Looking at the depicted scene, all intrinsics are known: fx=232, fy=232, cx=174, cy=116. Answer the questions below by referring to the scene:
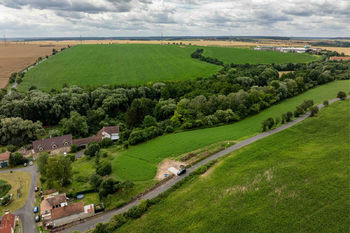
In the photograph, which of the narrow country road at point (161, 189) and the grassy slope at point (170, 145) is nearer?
the narrow country road at point (161, 189)

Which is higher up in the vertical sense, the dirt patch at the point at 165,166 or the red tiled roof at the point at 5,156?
the dirt patch at the point at 165,166

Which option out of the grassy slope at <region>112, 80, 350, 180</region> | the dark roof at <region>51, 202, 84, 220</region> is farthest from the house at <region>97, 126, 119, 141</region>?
the dark roof at <region>51, 202, 84, 220</region>

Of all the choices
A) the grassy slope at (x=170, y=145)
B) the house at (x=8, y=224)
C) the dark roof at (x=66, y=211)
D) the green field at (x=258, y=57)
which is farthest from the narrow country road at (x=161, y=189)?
the green field at (x=258, y=57)

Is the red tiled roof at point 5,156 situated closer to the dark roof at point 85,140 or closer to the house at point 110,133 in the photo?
the dark roof at point 85,140

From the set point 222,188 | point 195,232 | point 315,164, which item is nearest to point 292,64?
point 315,164

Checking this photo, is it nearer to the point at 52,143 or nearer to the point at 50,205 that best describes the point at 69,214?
the point at 50,205

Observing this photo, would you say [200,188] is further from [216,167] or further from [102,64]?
[102,64]

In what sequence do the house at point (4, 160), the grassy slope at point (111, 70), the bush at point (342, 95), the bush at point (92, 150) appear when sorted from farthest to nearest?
the grassy slope at point (111, 70)
the bush at point (342, 95)
the bush at point (92, 150)
the house at point (4, 160)
